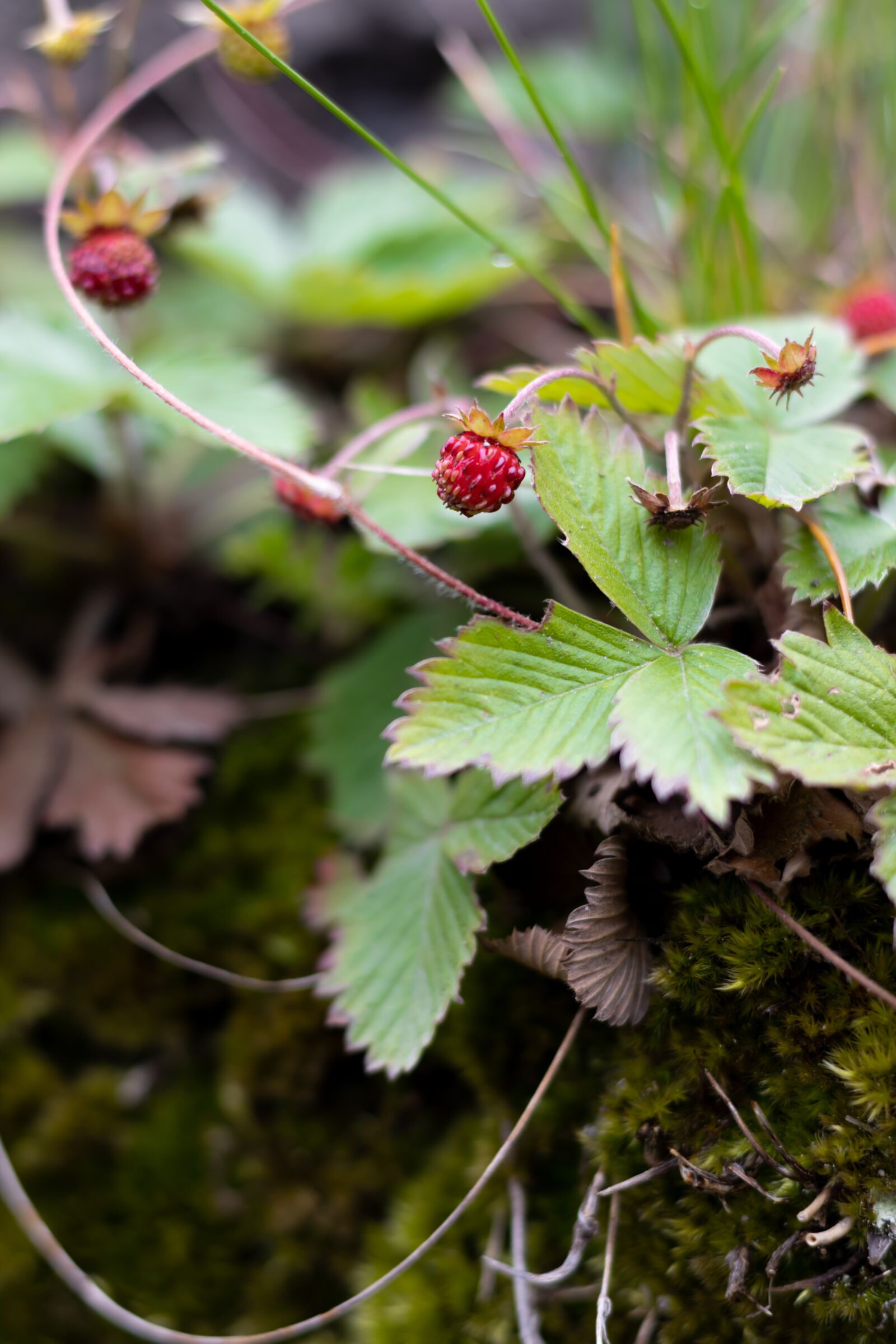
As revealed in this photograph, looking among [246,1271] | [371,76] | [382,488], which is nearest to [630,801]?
[382,488]

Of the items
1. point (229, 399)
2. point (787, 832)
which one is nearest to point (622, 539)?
point (787, 832)

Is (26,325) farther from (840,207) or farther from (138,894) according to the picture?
(840,207)

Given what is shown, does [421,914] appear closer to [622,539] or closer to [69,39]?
[622,539]

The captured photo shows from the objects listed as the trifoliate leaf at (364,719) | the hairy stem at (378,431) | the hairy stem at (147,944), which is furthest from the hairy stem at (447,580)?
the hairy stem at (147,944)

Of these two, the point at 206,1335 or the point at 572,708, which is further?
the point at 206,1335

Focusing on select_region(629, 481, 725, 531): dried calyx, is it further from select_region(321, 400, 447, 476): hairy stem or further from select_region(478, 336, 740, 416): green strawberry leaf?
select_region(321, 400, 447, 476): hairy stem

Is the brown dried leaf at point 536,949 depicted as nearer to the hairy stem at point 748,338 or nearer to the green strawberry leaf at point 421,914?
the green strawberry leaf at point 421,914

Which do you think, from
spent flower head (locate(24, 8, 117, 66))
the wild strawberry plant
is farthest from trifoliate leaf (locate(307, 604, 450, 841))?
spent flower head (locate(24, 8, 117, 66))
